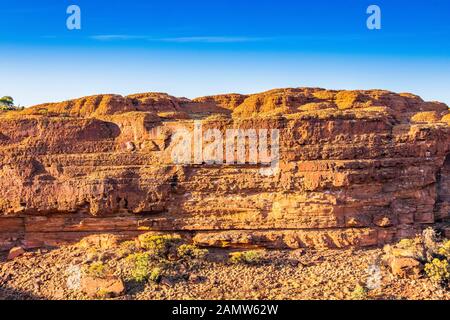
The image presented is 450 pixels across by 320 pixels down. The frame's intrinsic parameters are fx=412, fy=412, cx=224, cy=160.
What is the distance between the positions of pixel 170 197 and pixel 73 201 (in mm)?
4498

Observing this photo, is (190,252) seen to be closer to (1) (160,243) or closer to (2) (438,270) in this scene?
(1) (160,243)

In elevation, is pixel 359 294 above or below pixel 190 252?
below

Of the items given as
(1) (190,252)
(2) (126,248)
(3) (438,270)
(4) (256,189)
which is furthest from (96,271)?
(3) (438,270)

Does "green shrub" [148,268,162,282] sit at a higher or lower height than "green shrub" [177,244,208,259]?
lower

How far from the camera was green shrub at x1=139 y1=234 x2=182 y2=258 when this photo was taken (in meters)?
18.0

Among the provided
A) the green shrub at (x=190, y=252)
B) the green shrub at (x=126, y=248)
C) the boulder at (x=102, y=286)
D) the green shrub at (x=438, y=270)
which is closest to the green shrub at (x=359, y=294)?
the green shrub at (x=438, y=270)

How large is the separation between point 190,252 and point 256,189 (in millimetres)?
4254

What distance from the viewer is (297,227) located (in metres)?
18.9

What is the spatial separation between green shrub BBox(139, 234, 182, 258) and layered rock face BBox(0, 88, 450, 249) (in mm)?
827

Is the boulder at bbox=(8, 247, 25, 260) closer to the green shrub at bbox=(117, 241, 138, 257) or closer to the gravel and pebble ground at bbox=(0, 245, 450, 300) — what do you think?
the gravel and pebble ground at bbox=(0, 245, 450, 300)

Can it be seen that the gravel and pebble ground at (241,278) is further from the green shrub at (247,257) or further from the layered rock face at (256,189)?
the layered rock face at (256,189)

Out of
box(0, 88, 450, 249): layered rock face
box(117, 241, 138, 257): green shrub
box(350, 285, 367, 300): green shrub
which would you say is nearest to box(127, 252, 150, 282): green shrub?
box(117, 241, 138, 257): green shrub

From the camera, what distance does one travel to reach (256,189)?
63.8ft
